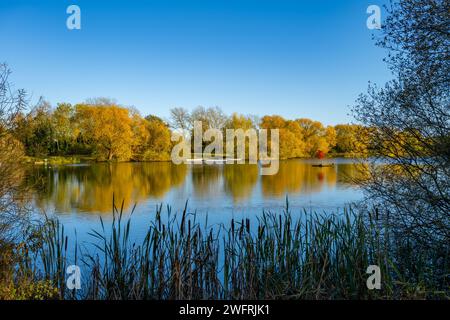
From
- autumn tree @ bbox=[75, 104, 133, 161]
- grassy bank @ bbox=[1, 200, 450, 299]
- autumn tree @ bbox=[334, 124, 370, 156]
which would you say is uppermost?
autumn tree @ bbox=[75, 104, 133, 161]

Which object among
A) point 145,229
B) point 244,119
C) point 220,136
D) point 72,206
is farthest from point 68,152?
point 145,229

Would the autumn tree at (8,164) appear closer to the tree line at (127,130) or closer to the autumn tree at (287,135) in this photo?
the tree line at (127,130)

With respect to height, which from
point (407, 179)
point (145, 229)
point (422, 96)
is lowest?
point (145, 229)

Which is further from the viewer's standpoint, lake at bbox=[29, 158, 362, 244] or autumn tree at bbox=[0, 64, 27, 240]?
lake at bbox=[29, 158, 362, 244]

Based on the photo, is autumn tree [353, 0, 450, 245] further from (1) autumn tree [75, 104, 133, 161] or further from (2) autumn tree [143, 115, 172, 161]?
(2) autumn tree [143, 115, 172, 161]

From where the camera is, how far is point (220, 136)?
53812mm

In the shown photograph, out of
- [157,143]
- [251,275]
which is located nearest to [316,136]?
[157,143]

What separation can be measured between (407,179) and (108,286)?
508 cm

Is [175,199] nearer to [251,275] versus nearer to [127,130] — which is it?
[251,275]

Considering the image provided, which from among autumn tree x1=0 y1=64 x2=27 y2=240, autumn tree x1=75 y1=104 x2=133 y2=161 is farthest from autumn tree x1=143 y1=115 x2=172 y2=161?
autumn tree x1=0 y1=64 x2=27 y2=240
